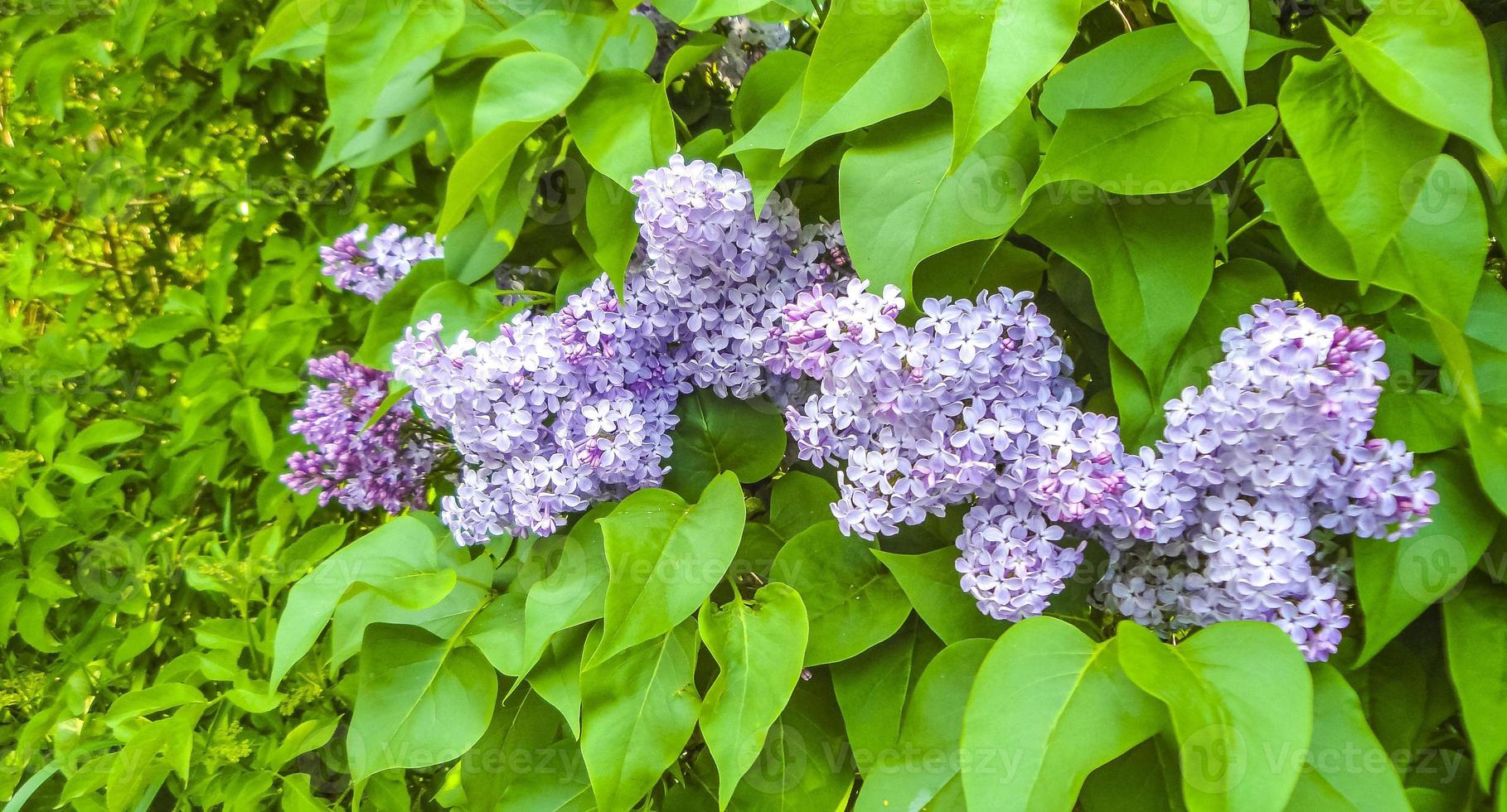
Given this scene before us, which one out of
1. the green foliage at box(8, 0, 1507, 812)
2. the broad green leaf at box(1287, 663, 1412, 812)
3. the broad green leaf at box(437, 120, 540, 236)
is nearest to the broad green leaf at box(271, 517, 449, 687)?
the green foliage at box(8, 0, 1507, 812)

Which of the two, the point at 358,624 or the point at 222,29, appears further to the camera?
the point at 222,29

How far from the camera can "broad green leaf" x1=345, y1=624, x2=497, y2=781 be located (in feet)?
2.01

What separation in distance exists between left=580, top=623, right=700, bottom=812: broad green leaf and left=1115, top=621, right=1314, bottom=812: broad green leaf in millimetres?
263

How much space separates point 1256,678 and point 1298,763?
0.15 feet

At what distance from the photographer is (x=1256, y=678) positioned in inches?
16.7

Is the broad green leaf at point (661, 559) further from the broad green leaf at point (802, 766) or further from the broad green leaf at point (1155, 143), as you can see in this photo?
the broad green leaf at point (1155, 143)

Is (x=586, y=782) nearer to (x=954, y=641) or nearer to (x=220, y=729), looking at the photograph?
(x=954, y=641)

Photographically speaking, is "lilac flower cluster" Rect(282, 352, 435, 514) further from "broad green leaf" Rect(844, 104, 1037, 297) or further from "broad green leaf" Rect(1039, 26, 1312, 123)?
"broad green leaf" Rect(1039, 26, 1312, 123)

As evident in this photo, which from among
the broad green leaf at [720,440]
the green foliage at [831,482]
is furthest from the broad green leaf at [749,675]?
the broad green leaf at [720,440]

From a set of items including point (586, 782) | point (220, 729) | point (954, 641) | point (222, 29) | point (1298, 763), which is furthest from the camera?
point (222, 29)

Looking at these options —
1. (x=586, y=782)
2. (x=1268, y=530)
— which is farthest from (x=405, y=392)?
(x=1268, y=530)

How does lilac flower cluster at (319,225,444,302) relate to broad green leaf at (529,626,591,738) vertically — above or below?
above

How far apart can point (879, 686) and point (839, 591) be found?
0.06 metres

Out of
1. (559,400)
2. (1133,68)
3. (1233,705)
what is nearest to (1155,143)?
(1133,68)
